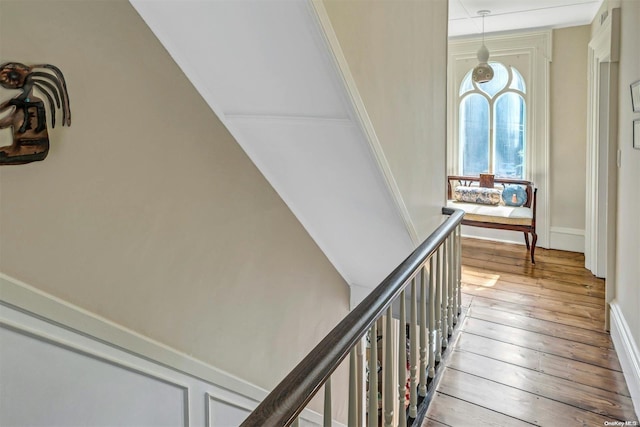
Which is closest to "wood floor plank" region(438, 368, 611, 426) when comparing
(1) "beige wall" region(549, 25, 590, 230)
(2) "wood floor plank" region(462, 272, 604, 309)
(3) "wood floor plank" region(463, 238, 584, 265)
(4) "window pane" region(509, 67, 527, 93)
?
(2) "wood floor plank" region(462, 272, 604, 309)

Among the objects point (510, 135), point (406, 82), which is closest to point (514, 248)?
point (510, 135)

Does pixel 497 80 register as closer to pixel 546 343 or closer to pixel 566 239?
pixel 566 239

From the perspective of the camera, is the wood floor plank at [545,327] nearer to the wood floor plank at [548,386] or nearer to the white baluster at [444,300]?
the wood floor plank at [548,386]

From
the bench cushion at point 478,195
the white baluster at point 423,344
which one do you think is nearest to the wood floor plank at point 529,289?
the bench cushion at point 478,195

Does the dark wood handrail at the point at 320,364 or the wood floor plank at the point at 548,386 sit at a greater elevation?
the dark wood handrail at the point at 320,364

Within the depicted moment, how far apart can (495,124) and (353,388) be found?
498 centimetres

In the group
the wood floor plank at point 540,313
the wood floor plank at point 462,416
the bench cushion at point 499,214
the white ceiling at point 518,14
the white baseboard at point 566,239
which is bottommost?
the wood floor plank at point 462,416

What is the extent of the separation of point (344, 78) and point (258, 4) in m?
0.39

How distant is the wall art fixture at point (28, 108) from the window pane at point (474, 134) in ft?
16.5

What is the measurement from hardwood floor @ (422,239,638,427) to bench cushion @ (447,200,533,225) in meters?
0.89

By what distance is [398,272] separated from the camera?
1514 millimetres

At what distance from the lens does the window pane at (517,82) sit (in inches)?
200

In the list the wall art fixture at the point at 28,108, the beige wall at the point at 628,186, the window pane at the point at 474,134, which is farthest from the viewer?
the window pane at the point at 474,134

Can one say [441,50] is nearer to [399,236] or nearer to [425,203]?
[425,203]
